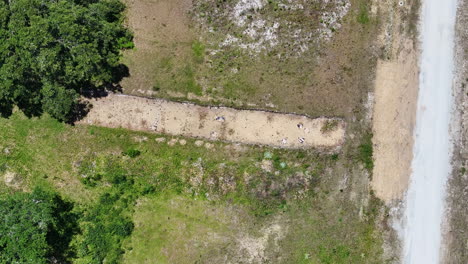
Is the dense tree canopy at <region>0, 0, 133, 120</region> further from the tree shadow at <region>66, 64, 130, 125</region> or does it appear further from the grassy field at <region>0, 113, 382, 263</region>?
the grassy field at <region>0, 113, 382, 263</region>

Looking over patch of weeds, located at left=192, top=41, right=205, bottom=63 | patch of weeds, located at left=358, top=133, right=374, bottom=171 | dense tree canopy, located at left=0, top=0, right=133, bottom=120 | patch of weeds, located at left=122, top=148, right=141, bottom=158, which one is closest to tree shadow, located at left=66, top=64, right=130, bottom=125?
dense tree canopy, located at left=0, top=0, right=133, bottom=120

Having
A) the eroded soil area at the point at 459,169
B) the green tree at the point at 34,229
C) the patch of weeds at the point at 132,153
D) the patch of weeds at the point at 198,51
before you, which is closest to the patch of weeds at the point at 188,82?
the patch of weeds at the point at 198,51

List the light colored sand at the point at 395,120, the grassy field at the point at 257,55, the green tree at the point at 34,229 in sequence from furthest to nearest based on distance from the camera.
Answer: the grassy field at the point at 257,55 < the light colored sand at the point at 395,120 < the green tree at the point at 34,229

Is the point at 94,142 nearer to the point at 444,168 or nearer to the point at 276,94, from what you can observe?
the point at 276,94

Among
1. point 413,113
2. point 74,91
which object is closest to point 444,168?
point 413,113

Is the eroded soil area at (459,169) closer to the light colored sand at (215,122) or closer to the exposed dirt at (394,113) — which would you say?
the exposed dirt at (394,113)

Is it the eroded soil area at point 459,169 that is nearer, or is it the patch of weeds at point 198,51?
the eroded soil area at point 459,169
